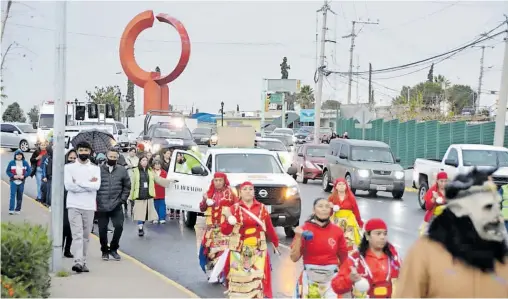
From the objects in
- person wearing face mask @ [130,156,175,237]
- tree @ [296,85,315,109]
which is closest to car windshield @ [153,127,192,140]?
person wearing face mask @ [130,156,175,237]

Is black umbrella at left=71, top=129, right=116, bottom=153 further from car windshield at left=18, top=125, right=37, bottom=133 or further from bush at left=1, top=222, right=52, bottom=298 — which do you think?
car windshield at left=18, top=125, right=37, bottom=133

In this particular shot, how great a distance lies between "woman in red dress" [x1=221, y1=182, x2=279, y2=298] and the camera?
8656 mm

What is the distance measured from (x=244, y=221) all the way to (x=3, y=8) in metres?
5.75

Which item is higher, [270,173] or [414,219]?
[270,173]

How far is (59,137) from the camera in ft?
34.1

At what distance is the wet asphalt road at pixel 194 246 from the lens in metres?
10.9

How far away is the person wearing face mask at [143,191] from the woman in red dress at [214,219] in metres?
4.74

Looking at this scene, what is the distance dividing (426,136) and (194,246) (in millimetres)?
26973

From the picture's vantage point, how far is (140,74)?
57.0 m

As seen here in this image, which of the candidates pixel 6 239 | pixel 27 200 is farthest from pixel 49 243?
pixel 27 200

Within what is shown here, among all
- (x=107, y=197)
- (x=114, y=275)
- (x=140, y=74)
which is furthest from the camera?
(x=140, y=74)

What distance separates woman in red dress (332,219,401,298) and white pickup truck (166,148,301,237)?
27.4ft

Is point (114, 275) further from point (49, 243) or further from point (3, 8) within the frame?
point (3, 8)

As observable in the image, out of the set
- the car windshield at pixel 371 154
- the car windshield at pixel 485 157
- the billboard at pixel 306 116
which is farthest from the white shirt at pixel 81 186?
the billboard at pixel 306 116
